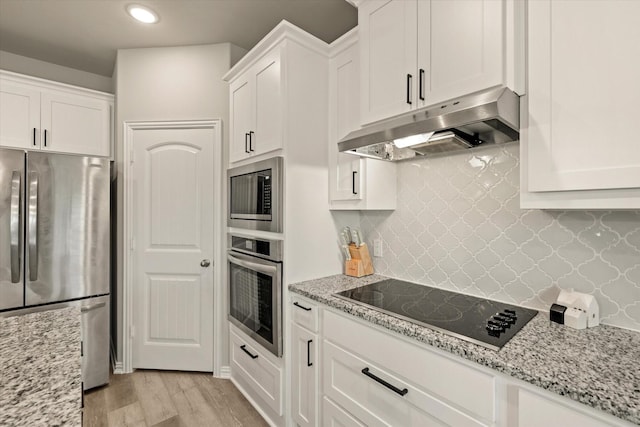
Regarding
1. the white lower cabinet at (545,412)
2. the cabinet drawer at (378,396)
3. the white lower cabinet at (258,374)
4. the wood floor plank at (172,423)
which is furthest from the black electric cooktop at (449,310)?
the wood floor plank at (172,423)

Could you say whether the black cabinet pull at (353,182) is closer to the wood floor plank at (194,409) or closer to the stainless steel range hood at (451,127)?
the stainless steel range hood at (451,127)

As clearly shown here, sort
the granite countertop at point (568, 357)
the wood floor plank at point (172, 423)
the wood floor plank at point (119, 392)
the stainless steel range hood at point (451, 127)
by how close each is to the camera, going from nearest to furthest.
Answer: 1. the granite countertop at point (568, 357)
2. the stainless steel range hood at point (451, 127)
3. the wood floor plank at point (172, 423)
4. the wood floor plank at point (119, 392)

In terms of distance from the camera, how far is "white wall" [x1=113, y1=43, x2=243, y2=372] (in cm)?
259

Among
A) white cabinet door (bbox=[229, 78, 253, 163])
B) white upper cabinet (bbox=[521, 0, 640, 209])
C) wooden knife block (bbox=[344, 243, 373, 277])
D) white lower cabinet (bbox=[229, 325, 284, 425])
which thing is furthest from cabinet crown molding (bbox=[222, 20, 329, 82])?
white lower cabinet (bbox=[229, 325, 284, 425])

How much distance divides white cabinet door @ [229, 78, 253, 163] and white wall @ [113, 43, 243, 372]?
293 mm

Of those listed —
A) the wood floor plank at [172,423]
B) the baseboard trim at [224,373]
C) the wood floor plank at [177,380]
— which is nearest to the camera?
the wood floor plank at [172,423]

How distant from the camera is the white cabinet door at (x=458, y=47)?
3.73 ft

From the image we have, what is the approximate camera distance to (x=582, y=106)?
3.26ft

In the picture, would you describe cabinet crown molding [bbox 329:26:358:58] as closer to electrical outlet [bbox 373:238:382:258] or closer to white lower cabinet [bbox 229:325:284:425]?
electrical outlet [bbox 373:238:382:258]

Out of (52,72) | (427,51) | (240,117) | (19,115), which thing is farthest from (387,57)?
(52,72)

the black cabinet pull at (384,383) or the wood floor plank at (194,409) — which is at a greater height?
the black cabinet pull at (384,383)

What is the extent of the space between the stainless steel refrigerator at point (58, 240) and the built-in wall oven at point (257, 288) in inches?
38.5

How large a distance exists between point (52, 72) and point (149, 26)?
Result: 1.39 metres

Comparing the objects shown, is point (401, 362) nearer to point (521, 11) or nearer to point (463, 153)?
point (463, 153)
